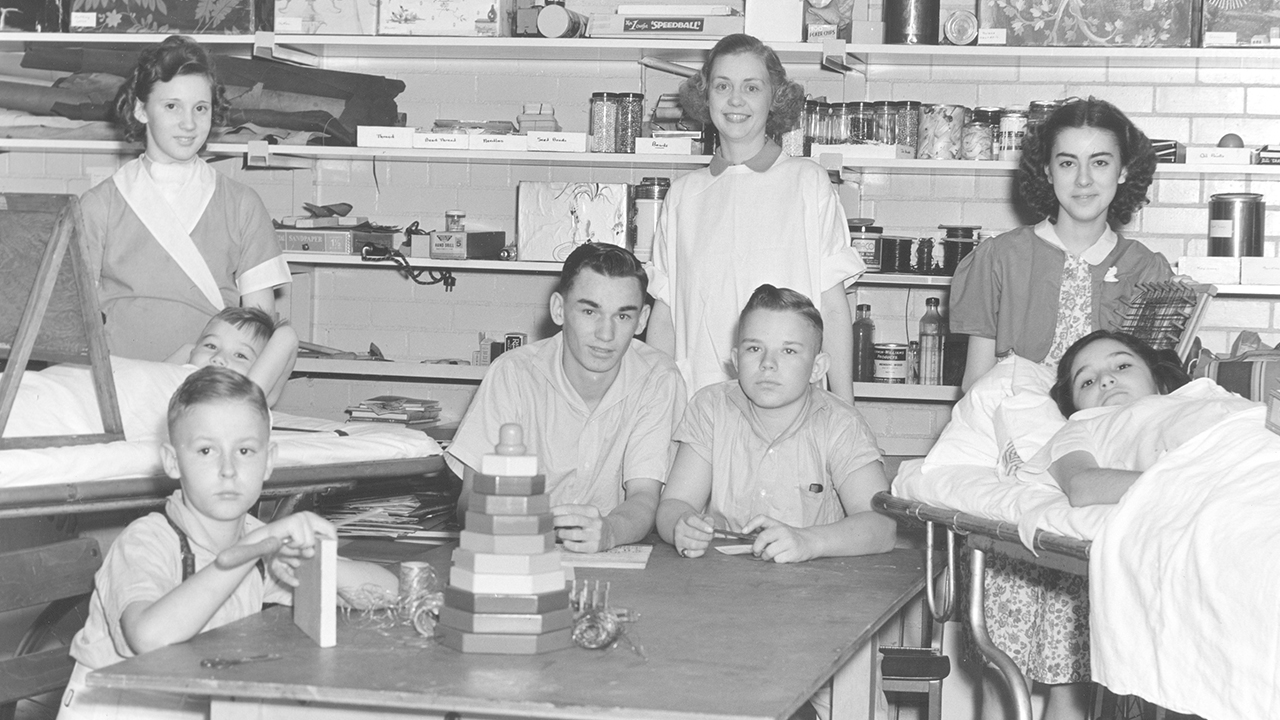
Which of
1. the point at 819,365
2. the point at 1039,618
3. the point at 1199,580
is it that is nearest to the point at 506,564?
the point at 1199,580

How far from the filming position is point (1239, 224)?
4176 millimetres

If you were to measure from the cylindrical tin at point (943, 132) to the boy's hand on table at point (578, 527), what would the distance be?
233cm

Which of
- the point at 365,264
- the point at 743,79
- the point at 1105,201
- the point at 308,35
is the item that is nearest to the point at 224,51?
the point at 308,35

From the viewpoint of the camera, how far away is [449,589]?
1.72m

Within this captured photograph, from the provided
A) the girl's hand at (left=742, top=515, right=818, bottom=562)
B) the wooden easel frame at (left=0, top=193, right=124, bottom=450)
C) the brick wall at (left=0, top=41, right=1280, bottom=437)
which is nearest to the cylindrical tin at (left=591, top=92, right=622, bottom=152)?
the brick wall at (left=0, top=41, right=1280, bottom=437)

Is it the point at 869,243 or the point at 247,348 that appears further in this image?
the point at 869,243

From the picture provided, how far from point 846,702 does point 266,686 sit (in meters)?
1.08

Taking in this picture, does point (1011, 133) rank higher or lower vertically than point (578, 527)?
higher

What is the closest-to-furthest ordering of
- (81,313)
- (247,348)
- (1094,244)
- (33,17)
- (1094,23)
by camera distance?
(81,313)
(247,348)
(1094,244)
(1094,23)
(33,17)

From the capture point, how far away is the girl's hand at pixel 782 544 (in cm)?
234

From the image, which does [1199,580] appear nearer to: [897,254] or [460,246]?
[897,254]

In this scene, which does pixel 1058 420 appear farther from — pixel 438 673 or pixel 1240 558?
pixel 438 673

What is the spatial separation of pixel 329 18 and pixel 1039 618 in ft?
9.88

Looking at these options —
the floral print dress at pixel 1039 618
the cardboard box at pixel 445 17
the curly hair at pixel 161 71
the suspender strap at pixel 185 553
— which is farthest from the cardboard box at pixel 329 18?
the suspender strap at pixel 185 553
